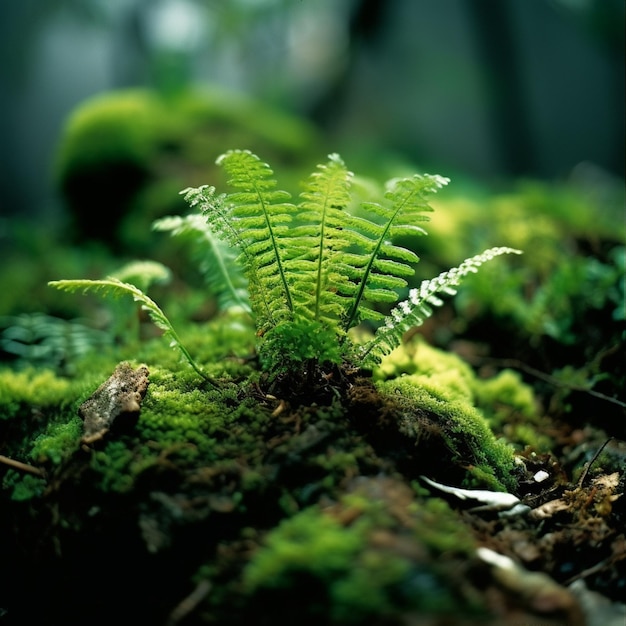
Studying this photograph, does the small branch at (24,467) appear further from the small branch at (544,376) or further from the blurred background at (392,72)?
the blurred background at (392,72)

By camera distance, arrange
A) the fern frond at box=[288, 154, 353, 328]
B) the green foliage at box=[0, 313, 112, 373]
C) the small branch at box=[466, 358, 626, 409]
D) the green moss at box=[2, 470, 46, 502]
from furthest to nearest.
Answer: the green foliage at box=[0, 313, 112, 373]
the small branch at box=[466, 358, 626, 409]
the fern frond at box=[288, 154, 353, 328]
the green moss at box=[2, 470, 46, 502]

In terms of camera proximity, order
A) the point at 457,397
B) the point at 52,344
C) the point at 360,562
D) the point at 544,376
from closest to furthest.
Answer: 1. the point at 360,562
2. the point at 457,397
3. the point at 544,376
4. the point at 52,344

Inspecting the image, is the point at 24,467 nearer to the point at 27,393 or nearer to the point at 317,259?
the point at 27,393

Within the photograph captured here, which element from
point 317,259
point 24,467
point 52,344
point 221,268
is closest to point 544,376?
point 317,259

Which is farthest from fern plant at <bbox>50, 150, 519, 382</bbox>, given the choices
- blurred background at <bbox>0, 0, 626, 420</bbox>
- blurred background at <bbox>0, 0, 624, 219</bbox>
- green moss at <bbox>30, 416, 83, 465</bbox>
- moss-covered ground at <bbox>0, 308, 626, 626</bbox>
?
blurred background at <bbox>0, 0, 624, 219</bbox>

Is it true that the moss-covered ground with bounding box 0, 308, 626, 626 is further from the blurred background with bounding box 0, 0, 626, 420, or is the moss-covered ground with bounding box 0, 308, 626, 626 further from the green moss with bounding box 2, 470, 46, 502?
the blurred background with bounding box 0, 0, 626, 420

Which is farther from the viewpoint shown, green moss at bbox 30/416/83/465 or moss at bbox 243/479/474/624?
green moss at bbox 30/416/83/465

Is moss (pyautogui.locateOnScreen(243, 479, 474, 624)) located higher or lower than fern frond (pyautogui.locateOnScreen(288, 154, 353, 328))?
lower
